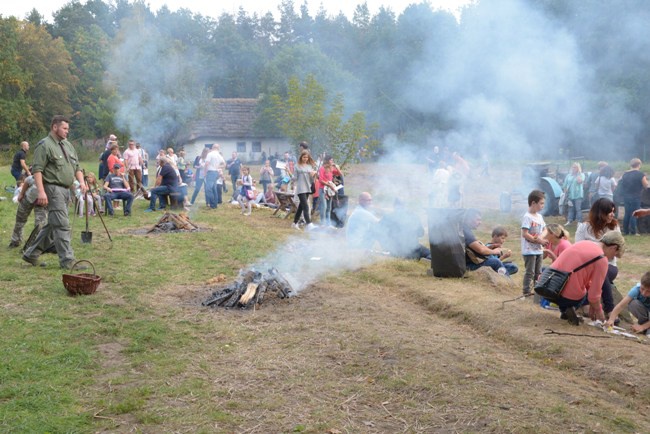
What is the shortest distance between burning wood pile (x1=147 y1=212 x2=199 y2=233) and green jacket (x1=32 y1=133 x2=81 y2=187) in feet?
16.0

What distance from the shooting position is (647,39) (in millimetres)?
13977

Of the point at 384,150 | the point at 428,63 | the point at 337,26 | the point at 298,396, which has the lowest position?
the point at 298,396

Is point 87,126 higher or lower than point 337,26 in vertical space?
lower

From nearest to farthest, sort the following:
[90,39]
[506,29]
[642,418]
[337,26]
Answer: [642,418] < [506,29] < [337,26] < [90,39]

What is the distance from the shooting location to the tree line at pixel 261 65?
15391mm

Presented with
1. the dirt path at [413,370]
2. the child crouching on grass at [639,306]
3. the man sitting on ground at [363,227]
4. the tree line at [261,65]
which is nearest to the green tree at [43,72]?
the tree line at [261,65]

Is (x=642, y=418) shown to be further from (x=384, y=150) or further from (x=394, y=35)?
(x=384, y=150)

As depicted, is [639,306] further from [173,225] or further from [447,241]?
[173,225]

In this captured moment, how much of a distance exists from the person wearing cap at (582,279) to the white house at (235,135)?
43.8 m

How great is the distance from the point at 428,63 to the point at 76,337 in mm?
11495

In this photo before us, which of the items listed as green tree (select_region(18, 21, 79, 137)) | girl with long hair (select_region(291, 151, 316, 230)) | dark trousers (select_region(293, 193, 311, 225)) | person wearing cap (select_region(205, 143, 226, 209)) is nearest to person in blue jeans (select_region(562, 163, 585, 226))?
girl with long hair (select_region(291, 151, 316, 230))

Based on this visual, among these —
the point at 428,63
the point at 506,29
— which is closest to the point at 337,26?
the point at 428,63

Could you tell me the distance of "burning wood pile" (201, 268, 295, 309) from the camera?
7.55 meters

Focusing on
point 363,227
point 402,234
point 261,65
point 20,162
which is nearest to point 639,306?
point 402,234
